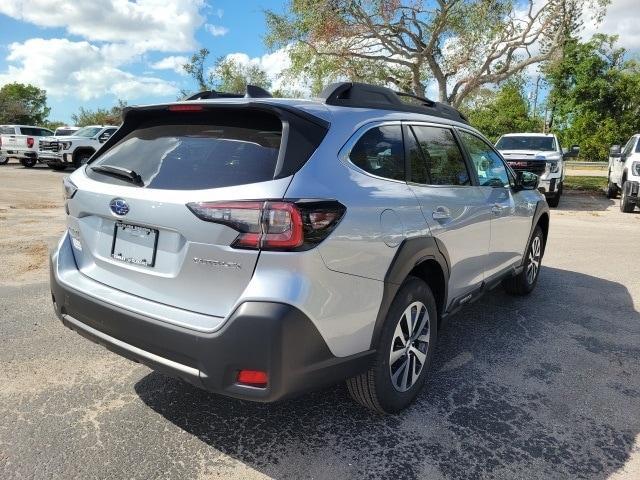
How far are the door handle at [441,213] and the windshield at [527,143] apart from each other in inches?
471

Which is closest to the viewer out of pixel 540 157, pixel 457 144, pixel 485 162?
pixel 457 144

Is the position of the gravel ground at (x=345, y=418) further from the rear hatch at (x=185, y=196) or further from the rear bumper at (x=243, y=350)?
the rear hatch at (x=185, y=196)

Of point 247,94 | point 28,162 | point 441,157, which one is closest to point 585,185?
point 441,157

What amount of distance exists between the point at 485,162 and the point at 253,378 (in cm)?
292

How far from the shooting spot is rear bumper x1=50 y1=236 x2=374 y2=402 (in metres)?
2.11

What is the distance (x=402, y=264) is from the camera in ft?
8.76

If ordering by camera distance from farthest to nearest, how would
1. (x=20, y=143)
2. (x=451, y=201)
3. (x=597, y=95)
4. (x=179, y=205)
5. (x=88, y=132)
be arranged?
(x=597, y=95)
(x=20, y=143)
(x=88, y=132)
(x=451, y=201)
(x=179, y=205)

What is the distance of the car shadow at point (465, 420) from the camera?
2.54 metres

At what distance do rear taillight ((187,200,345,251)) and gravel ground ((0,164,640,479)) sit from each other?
111 cm

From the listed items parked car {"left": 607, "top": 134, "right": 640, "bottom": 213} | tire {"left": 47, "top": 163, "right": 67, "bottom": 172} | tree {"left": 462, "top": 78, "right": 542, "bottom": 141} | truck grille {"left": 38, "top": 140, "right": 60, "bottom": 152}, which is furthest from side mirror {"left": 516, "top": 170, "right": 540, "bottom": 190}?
tree {"left": 462, "top": 78, "right": 542, "bottom": 141}

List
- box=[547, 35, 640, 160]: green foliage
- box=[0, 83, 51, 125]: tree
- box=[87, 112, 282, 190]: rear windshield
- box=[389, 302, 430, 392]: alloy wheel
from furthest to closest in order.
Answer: box=[0, 83, 51, 125]: tree
box=[547, 35, 640, 160]: green foliage
box=[389, 302, 430, 392]: alloy wheel
box=[87, 112, 282, 190]: rear windshield

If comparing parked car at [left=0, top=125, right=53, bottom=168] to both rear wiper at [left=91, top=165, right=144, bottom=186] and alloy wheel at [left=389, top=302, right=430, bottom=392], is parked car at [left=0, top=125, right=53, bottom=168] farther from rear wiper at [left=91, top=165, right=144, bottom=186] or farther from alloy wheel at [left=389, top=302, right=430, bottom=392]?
alloy wheel at [left=389, top=302, right=430, bottom=392]

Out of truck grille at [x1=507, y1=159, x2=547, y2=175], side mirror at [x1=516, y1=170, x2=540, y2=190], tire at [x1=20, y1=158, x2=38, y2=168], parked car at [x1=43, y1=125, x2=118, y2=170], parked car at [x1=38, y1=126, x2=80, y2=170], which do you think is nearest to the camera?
side mirror at [x1=516, y1=170, x2=540, y2=190]

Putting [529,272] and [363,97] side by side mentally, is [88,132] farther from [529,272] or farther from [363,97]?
[363,97]
